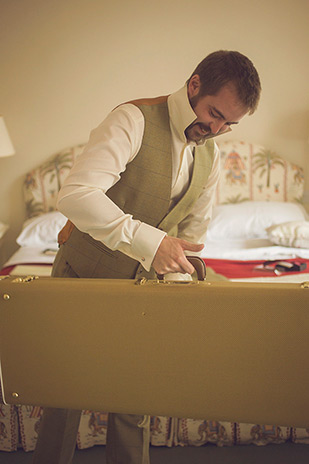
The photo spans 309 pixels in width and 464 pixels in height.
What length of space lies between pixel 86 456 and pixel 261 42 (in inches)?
115

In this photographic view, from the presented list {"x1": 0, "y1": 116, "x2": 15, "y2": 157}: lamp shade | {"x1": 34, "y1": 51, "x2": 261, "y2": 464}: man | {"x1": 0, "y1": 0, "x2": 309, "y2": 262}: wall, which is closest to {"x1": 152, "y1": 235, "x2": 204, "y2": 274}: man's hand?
{"x1": 34, "y1": 51, "x2": 261, "y2": 464}: man

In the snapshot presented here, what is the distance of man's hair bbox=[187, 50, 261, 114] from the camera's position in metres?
1.18

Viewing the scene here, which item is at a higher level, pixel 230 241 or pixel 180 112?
pixel 180 112

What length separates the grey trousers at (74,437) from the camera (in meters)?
1.34

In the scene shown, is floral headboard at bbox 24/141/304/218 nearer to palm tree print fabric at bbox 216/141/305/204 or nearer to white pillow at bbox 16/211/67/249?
palm tree print fabric at bbox 216/141/305/204

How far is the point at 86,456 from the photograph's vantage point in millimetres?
1824

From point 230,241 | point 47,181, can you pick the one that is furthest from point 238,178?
point 47,181

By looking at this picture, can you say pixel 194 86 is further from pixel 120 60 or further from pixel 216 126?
pixel 120 60

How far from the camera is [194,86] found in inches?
50.1

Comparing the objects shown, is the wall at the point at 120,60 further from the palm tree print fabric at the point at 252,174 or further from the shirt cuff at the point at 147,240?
the shirt cuff at the point at 147,240

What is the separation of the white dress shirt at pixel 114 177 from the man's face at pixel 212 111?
0.08ft

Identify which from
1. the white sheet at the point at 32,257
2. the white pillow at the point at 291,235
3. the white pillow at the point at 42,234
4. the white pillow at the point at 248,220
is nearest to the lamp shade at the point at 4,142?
the white pillow at the point at 42,234

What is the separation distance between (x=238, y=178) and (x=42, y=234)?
1.48 meters

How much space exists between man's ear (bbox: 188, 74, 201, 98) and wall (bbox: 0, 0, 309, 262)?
2.25 metres
